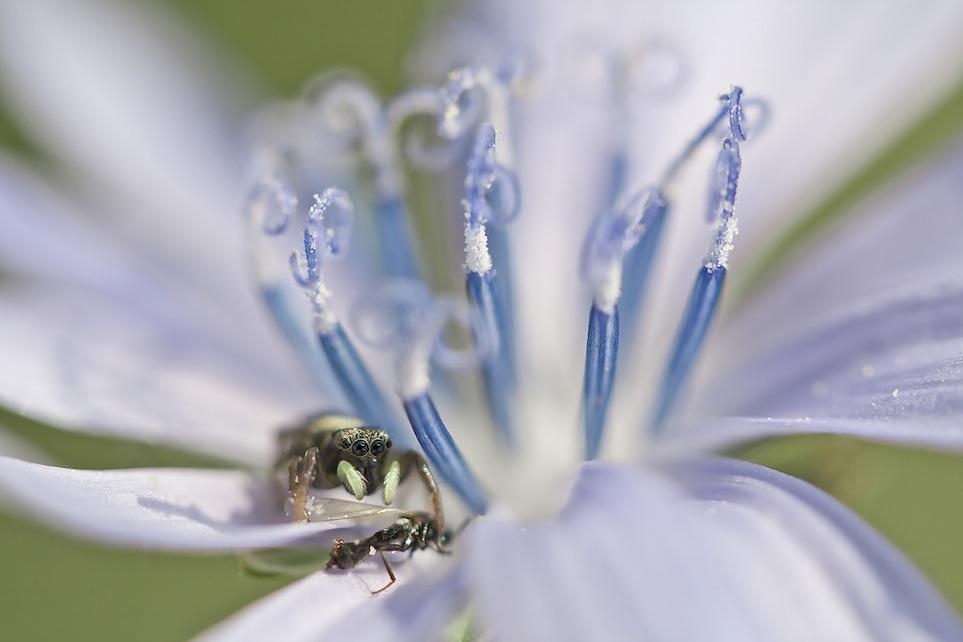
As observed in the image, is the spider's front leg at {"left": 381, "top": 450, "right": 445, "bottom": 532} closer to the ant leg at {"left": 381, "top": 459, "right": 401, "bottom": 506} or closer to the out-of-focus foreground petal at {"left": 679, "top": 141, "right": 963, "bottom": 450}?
the ant leg at {"left": 381, "top": 459, "right": 401, "bottom": 506}

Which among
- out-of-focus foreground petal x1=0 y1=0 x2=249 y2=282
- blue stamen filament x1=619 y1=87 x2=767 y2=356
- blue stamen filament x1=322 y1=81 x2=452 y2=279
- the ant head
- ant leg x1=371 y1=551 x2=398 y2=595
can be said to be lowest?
ant leg x1=371 y1=551 x2=398 y2=595

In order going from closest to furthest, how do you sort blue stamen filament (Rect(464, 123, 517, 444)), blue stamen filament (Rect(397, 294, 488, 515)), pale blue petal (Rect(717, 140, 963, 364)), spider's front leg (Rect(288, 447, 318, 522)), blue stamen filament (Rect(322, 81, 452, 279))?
1. spider's front leg (Rect(288, 447, 318, 522))
2. blue stamen filament (Rect(397, 294, 488, 515))
3. blue stamen filament (Rect(464, 123, 517, 444))
4. pale blue petal (Rect(717, 140, 963, 364))
5. blue stamen filament (Rect(322, 81, 452, 279))

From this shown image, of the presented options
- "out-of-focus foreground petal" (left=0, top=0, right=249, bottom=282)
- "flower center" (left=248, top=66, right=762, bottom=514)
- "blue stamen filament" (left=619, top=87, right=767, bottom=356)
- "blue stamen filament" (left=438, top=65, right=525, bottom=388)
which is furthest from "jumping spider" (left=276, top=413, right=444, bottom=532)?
"out-of-focus foreground petal" (left=0, top=0, right=249, bottom=282)

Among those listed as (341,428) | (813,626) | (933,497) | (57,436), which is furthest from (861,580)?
(57,436)

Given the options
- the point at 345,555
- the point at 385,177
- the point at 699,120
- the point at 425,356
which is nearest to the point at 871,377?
the point at 425,356

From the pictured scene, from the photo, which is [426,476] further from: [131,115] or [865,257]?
[131,115]

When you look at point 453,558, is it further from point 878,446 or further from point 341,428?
point 878,446

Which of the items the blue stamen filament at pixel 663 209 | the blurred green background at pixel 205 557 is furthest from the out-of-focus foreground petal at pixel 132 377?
the blue stamen filament at pixel 663 209

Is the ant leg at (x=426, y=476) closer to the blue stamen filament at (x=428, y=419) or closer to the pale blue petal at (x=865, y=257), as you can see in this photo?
the blue stamen filament at (x=428, y=419)

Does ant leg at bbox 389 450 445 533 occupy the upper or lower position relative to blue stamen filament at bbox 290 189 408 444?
lower
